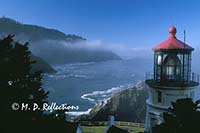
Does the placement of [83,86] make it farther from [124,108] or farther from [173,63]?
[173,63]

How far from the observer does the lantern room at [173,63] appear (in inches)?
447

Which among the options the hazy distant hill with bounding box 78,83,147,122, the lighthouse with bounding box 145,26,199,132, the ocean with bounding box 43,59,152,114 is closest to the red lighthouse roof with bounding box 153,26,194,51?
the lighthouse with bounding box 145,26,199,132

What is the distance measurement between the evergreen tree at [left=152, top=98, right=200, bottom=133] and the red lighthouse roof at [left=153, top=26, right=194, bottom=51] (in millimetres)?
5897

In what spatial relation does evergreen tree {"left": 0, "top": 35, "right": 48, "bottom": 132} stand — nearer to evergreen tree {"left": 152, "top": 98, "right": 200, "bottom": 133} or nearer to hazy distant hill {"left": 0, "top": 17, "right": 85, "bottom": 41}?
evergreen tree {"left": 152, "top": 98, "right": 200, "bottom": 133}

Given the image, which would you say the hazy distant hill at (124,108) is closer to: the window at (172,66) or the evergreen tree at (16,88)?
the window at (172,66)

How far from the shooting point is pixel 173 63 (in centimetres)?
1153

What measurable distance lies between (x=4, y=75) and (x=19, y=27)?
13095 centimetres

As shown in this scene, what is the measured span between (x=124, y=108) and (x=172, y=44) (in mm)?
16052

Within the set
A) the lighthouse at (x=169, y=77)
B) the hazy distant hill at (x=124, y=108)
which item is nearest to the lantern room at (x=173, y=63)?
the lighthouse at (x=169, y=77)

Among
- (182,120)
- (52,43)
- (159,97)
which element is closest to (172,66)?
(159,97)

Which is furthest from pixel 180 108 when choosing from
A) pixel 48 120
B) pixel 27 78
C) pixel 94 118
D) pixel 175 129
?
pixel 94 118

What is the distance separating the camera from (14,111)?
5.79 m

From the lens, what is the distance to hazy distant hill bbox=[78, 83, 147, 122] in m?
25.0

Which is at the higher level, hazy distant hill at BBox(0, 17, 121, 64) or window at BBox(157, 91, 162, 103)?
hazy distant hill at BBox(0, 17, 121, 64)
